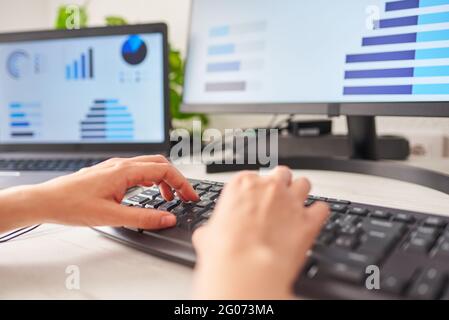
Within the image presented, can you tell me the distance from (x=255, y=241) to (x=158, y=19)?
1234 millimetres

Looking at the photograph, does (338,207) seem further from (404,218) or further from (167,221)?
(167,221)

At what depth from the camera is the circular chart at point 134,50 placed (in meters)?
0.86

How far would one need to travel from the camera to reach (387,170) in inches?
27.7

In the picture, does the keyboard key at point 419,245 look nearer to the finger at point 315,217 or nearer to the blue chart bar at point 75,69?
the finger at point 315,217

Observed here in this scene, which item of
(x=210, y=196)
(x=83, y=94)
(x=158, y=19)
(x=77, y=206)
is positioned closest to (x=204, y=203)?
(x=210, y=196)

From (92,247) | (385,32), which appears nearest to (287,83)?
(385,32)

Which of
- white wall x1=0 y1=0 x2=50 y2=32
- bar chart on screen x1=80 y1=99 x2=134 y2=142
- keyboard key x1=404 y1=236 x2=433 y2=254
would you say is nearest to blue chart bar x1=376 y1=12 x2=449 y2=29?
keyboard key x1=404 y1=236 x2=433 y2=254

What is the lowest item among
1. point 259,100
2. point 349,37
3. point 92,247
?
point 92,247

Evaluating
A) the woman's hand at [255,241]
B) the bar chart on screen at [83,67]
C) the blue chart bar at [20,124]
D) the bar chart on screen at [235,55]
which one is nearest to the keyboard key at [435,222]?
the woman's hand at [255,241]

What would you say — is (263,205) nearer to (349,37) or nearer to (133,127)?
(349,37)

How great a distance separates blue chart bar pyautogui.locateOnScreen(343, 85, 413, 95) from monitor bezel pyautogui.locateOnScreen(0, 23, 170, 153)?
387 mm

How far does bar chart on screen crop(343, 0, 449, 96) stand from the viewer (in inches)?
22.6

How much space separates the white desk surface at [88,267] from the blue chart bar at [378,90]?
0.17 m
